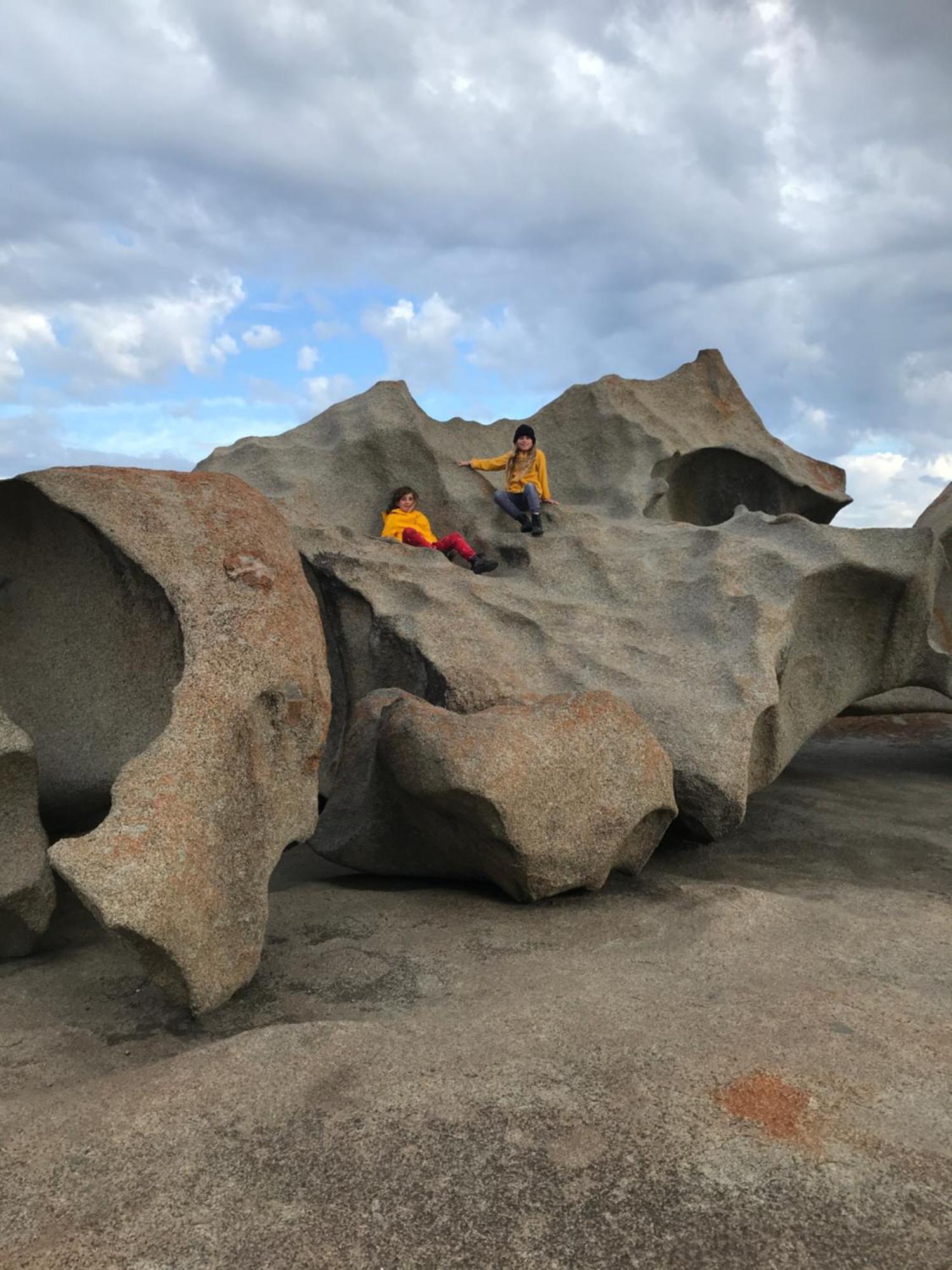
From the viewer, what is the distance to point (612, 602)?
488 centimetres

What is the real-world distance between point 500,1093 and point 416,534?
3.54m

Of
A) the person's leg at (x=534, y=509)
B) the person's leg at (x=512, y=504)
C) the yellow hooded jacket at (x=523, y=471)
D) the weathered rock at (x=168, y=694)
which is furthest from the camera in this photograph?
the yellow hooded jacket at (x=523, y=471)

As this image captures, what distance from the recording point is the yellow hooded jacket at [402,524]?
17.6 ft

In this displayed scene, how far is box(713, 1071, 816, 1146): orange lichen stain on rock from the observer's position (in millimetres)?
2010

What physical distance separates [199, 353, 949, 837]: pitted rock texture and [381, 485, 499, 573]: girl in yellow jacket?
0.51 feet

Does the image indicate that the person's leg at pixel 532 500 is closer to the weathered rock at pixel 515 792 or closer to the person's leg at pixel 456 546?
the person's leg at pixel 456 546

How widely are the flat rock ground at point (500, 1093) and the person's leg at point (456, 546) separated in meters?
2.23

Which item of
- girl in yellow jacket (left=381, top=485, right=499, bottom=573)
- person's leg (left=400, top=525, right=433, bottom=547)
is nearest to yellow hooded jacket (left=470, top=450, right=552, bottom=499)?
girl in yellow jacket (left=381, top=485, right=499, bottom=573)

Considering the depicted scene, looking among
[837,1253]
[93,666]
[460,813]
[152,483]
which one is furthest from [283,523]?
[837,1253]

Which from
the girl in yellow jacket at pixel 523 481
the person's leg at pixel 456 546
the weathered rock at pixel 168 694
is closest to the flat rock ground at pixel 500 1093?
the weathered rock at pixel 168 694

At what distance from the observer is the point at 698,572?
16.2ft

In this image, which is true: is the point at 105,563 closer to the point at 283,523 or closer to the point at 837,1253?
the point at 283,523

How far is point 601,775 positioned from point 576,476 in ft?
12.3

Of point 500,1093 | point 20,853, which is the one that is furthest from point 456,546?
point 500,1093
